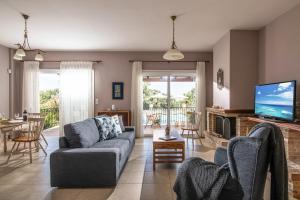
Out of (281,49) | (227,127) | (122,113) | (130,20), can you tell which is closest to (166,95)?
(122,113)

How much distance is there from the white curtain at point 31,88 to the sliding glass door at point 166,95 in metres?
3.38

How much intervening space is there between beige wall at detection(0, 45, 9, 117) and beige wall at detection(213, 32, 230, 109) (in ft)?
19.9

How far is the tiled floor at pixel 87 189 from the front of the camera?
2547mm

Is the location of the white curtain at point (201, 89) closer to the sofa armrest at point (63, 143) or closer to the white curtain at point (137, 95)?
the white curtain at point (137, 95)

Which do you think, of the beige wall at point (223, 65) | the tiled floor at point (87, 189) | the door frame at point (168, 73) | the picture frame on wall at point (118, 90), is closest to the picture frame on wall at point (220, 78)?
the beige wall at point (223, 65)

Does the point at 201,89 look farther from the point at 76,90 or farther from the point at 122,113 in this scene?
the point at 76,90

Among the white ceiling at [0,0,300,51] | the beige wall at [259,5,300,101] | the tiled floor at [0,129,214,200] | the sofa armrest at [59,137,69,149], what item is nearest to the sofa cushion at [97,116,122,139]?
the tiled floor at [0,129,214,200]

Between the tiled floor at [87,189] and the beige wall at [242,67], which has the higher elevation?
the beige wall at [242,67]

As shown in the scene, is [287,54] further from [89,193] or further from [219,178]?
[89,193]

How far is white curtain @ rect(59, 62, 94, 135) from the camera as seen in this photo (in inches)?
245

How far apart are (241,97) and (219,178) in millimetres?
3300

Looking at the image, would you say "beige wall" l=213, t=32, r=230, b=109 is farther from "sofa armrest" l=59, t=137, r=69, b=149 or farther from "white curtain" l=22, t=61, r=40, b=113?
"white curtain" l=22, t=61, r=40, b=113

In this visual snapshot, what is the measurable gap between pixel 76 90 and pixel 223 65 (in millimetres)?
4363

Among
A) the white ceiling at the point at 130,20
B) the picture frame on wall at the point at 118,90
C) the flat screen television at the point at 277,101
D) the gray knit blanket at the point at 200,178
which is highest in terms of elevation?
Answer: the white ceiling at the point at 130,20
